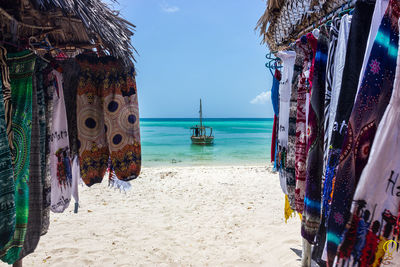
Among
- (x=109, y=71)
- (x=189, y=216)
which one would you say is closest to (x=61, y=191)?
(x=109, y=71)

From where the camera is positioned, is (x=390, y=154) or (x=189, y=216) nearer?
(x=390, y=154)

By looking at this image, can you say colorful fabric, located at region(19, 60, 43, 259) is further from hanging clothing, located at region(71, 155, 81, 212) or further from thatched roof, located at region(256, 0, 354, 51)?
thatched roof, located at region(256, 0, 354, 51)

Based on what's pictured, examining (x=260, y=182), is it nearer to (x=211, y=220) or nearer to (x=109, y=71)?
(x=211, y=220)

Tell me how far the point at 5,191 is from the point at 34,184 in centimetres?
39

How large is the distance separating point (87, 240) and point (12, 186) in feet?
9.12

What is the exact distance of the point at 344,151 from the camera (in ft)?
2.86

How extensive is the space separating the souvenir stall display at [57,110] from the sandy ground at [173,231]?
1.48 m

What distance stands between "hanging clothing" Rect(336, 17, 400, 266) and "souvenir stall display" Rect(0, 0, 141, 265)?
5.49 feet

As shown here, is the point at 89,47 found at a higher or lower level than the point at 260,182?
higher

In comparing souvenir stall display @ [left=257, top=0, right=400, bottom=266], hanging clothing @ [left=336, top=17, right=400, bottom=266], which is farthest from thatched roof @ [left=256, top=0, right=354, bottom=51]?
hanging clothing @ [left=336, top=17, right=400, bottom=266]

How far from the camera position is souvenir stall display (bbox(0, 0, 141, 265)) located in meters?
1.54

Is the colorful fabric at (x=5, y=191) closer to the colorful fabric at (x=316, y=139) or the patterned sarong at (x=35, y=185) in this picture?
the patterned sarong at (x=35, y=185)

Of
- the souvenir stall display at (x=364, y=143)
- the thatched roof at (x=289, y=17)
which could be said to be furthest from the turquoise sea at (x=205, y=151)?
→ the souvenir stall display at (x=364, y=143)

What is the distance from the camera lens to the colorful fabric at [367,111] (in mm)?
826
